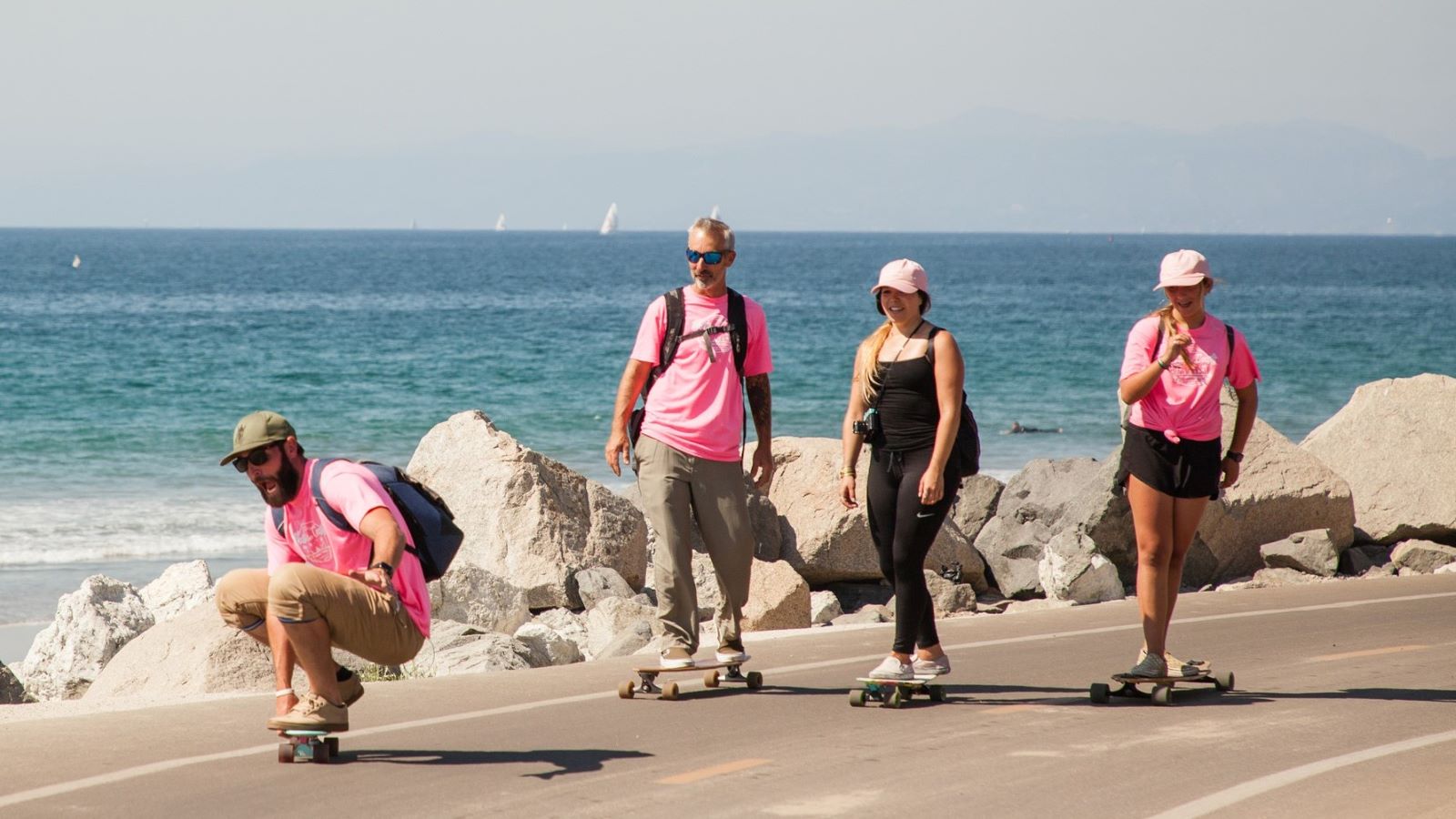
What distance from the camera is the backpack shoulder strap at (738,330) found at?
303 inches

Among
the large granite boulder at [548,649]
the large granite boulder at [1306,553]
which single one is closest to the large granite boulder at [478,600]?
the large granite boulder at [548,649]

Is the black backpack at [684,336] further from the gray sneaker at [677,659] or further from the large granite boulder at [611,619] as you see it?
the large granite boulder at [611,619]

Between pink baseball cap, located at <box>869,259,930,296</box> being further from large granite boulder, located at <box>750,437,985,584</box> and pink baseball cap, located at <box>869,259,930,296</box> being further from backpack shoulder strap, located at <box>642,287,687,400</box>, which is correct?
large granite boulder, located at <box>750,437,985,584</box>

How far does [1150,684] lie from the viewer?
7590 mm

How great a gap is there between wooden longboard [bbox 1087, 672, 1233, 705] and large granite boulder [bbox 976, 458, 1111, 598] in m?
5.53

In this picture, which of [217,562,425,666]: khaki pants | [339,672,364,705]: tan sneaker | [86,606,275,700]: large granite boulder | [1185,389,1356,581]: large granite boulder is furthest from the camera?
[1185,389,1356,581]: large granite boulder

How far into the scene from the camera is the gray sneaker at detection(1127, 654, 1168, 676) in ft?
24.8

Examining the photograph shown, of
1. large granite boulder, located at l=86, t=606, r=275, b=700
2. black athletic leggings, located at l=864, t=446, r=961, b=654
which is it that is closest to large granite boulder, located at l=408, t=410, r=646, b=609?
large granite boulder, located at l=86, t=606, r=275, b=700

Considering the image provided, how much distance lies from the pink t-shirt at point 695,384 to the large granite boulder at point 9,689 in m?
4.68

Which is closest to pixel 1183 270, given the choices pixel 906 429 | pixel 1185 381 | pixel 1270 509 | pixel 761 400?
pixel 1185 381

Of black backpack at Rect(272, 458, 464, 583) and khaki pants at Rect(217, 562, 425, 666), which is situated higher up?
black backpack at Rect(272, 458, 464, 583)

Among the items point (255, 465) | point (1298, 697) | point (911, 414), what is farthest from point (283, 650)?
point (1298, 697)

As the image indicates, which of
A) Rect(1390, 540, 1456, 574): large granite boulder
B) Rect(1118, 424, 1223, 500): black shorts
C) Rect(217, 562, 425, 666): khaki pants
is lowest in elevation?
Rect(1390, 540, 1456, 574): large granite boulder

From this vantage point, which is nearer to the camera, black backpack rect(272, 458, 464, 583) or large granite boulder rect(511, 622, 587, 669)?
black backpack rect(272, 458, 464, 583)
